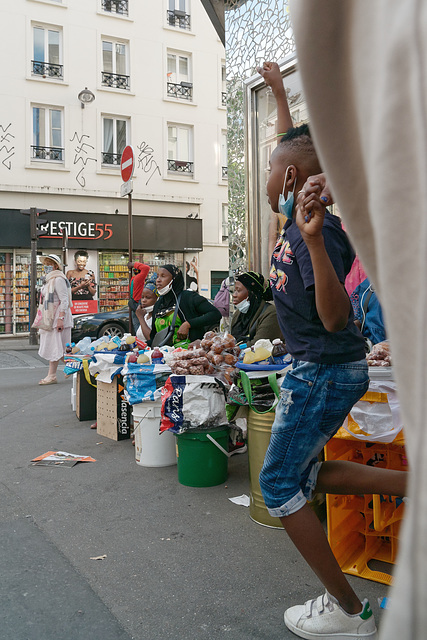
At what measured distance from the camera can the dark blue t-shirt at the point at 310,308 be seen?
6.41ft

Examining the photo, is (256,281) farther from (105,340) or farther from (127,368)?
(105,340)

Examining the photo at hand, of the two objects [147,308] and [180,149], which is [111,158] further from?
[147,308]

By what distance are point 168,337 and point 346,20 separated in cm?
484

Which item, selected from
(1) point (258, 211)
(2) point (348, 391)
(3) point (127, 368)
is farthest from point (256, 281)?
(2) point (348, 391)

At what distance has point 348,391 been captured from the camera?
2020mm

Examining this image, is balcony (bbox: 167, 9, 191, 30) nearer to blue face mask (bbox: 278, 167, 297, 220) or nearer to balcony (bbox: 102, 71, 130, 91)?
balcony (bbox: 102, 71, 130, 91)

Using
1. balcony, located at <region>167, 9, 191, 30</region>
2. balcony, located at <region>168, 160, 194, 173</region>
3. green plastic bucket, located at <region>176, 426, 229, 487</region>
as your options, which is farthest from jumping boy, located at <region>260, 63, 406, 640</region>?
balcony, located at <region>167, 9, 191, 30</region>

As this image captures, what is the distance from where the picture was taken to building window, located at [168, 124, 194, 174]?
20.1 meters

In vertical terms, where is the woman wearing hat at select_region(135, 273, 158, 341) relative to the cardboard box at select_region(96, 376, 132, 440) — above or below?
above

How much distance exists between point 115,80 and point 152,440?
1786 cm

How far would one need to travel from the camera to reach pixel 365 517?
110 inches

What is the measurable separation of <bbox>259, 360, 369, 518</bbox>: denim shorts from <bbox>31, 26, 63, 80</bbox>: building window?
753 inches

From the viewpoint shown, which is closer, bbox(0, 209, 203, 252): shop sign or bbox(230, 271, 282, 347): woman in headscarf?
bbox(230, 271, 282, 347): woman in headscarf

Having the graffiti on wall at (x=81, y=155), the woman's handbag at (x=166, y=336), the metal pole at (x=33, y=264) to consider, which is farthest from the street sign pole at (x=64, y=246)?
the woman's handbag at (x=166, y=336)
